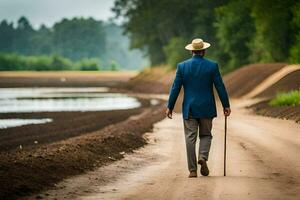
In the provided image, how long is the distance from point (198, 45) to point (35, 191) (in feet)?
11.5

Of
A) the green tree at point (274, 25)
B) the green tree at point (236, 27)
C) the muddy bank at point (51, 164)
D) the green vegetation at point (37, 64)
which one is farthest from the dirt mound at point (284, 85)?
the green vegetation at point (37, 64)

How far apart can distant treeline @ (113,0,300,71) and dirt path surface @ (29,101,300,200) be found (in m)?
35.8

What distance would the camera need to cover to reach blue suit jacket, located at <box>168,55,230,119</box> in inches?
501

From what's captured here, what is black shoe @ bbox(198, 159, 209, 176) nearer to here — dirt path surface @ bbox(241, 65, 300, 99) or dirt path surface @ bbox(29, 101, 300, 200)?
dirt path surface @ bbox(29, 101, 300, 200)

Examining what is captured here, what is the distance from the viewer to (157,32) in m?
100

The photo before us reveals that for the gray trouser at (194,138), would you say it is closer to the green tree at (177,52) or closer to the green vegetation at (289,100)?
the green vegetation at (289,100)

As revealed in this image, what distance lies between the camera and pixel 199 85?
12789 mm

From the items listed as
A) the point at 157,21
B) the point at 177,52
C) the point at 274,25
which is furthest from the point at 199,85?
the point at 157,21

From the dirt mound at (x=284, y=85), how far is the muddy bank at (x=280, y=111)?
13.5ft

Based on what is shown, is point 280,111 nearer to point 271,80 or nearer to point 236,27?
point 271,80

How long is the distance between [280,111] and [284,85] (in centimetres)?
1270

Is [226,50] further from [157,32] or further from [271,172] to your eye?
[271,172]

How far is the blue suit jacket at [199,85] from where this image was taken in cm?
1272

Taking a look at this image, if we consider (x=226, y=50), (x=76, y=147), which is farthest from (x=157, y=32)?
(x=76, y=147)
